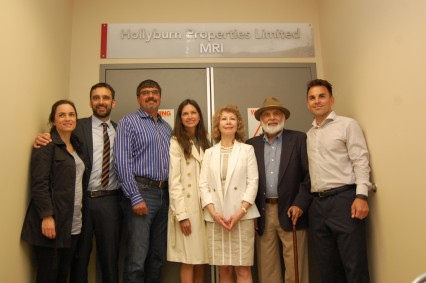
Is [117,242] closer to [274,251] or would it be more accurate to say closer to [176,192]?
[176,192]

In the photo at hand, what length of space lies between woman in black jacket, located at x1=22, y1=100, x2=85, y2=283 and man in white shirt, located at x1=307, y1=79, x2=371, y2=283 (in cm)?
171

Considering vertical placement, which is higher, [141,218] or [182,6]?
[182,6]

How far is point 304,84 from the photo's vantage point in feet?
11.5

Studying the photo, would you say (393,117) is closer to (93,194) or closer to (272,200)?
(272,200)

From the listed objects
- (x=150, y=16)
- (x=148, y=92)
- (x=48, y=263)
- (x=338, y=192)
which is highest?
(x=150, y=16)

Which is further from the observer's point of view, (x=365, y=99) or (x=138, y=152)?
(x=138, y=152)

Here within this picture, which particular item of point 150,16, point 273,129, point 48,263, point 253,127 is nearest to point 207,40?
point 150,16

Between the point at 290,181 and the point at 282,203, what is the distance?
0.59 ft

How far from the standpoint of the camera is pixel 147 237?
2.56m

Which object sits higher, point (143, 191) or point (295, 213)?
point (143, 191)

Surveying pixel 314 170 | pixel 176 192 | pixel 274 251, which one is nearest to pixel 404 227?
pixel 314 170

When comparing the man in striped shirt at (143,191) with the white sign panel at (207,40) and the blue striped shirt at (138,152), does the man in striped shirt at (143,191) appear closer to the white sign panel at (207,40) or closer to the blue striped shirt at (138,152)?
the blue striped shirt at (138,152)

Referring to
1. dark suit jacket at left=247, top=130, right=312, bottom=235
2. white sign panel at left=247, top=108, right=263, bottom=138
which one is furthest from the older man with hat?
white sign panel at left=247, top=108, right=263, bottom=138

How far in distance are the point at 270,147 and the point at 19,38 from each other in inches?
77.0
